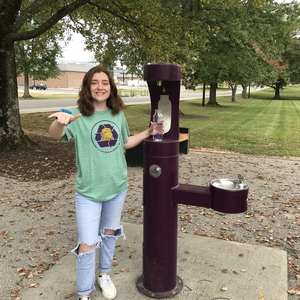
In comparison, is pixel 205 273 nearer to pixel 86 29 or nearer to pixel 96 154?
pixel 96 154

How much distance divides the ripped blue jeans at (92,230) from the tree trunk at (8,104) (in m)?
5.49

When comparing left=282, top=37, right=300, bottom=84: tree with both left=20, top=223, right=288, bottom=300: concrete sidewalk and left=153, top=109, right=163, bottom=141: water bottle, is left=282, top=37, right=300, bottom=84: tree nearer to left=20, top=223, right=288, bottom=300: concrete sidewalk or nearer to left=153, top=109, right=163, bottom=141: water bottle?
left=20, top=223, right=288, bottom=300: concrete sidewalk

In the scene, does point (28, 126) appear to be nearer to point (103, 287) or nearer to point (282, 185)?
point (282, 185)

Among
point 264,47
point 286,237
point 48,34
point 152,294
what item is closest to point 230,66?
point 264,47

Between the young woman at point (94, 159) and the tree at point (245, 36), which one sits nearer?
the young woman at point (94, 159)

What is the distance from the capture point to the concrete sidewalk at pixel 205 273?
8.71 ft

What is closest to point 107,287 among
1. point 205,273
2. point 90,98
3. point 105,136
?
point 205,273

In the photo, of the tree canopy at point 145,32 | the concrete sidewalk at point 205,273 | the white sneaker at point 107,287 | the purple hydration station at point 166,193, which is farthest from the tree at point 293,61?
the white sneaker at point 107,287

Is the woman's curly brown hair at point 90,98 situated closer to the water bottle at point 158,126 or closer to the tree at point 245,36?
the water bottle at point 158,126

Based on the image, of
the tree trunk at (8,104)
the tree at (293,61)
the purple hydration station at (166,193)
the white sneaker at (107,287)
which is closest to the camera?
the purple hydration station at (166,193)

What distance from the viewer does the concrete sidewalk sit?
2.66 meters

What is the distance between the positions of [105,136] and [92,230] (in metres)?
0.63

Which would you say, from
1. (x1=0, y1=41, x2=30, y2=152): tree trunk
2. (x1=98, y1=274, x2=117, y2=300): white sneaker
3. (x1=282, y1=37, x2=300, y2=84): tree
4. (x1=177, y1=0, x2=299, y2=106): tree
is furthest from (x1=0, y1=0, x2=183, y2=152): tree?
(x1=282, y1=37, x2=300, y2=84): tree

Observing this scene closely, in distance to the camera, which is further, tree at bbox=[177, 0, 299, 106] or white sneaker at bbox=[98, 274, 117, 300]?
tree at bbox=[177, 0, 299, 106]
